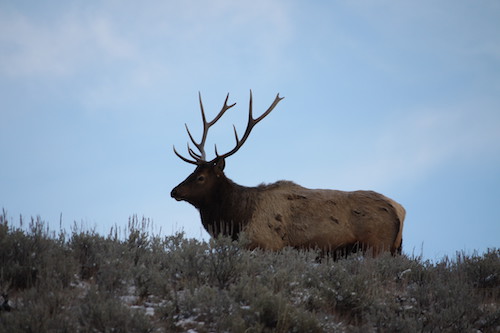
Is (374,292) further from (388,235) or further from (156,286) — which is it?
(388,235)

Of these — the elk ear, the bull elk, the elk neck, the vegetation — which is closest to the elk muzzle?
the bull elk

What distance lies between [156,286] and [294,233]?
13.6 feet

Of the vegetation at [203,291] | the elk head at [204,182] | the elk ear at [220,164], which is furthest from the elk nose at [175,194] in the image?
the vegetation at [203,291]

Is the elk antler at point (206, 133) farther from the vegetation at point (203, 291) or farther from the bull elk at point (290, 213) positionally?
the vegetation at point (203, 291)

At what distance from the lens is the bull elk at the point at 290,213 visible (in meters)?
9.27

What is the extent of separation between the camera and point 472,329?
5840mm

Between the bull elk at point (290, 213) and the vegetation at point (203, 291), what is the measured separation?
80.1 inches

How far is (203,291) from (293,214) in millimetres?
4406

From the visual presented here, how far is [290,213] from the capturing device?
945 cm

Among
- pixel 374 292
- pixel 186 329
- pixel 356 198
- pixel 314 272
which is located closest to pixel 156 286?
pixel 186 329

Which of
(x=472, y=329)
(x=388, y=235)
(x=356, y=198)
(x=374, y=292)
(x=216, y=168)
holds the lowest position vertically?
(x=472, y=329)

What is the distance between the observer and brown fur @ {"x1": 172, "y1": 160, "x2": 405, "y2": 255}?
9273mm

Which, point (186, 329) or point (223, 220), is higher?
point (223, 220)

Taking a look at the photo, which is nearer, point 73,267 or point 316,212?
point 73,267
